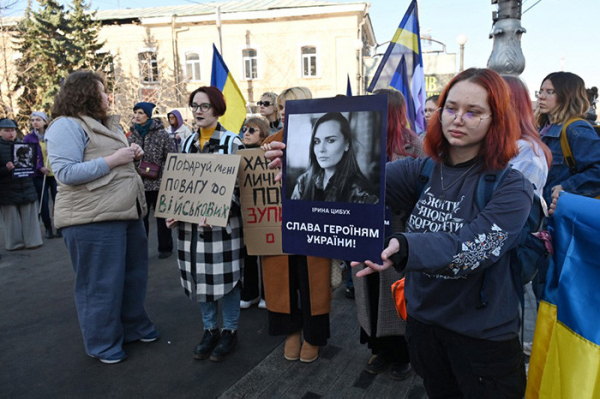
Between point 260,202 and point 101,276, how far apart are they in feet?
4.30

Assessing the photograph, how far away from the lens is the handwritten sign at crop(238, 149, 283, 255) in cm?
305

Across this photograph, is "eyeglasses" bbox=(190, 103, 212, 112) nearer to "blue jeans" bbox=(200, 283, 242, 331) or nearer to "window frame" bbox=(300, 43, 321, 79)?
"blue jeans" bbox=(200, 283, 242, 331)

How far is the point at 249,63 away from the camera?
2277 cm

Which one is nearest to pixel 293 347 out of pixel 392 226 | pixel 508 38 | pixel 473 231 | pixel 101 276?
pixel 392 226

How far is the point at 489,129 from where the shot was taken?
1.60m

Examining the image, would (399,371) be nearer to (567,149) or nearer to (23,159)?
(567,149)

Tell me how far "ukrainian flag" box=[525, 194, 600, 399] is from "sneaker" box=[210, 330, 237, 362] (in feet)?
7.33

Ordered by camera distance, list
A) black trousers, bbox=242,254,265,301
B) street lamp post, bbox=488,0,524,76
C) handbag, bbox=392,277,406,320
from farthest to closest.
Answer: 1. street lamp post, bbox=488,0,524,76
2. black trousers, bbox=242,254,265,301
3. handbag, bbox=392,277,406,320

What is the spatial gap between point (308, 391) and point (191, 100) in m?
2.30

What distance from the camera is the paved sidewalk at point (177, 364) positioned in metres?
2.84

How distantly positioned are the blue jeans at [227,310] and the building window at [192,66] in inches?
878

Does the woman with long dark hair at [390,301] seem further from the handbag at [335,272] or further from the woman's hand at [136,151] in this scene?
the woman's hand at [136,151]

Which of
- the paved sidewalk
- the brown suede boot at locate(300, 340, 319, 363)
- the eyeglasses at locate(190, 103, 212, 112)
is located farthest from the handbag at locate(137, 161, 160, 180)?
the brown suede boot at locate(300, 340, 319, 363)

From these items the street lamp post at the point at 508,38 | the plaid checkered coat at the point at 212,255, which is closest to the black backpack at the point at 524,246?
the plaid checkered coat at the point at 212,255
